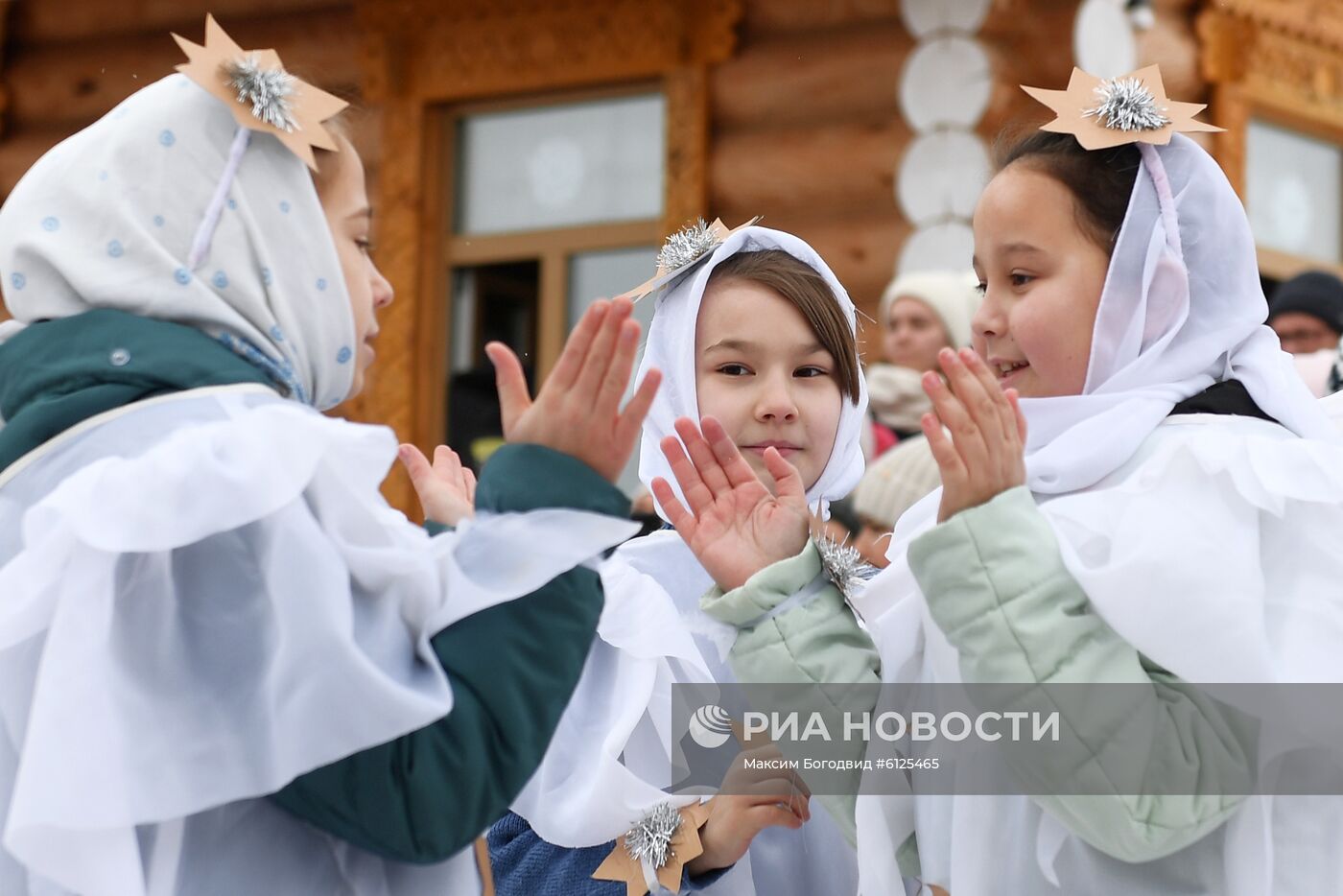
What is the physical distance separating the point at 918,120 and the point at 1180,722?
529 cm

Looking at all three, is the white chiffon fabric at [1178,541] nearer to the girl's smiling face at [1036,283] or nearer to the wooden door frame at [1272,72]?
the girl's smiling face at [1036,283]

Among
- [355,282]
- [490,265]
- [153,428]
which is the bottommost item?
[153,428]

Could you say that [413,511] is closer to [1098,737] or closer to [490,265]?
[490,265]

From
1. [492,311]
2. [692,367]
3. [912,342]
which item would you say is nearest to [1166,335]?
[692,367]

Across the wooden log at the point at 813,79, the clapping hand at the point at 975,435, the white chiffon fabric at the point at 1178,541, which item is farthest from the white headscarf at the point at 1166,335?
the wooden log at the point at 813,79

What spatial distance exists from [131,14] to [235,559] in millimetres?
7747

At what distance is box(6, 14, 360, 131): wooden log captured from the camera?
8273 millimetres

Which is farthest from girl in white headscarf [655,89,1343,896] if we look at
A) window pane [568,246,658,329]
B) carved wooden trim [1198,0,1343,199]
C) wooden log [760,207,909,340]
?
carved wooden trim [1198,0,1343,199]

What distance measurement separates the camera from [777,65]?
288 inches

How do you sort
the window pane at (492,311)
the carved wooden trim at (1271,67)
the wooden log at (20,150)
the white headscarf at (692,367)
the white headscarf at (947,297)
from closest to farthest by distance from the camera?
the white headscarf at (692,367) → the white headscarf at (947,297) → the carved wooden trim at (1271,67) → the window pane at (492,311) → the wooden log at (20,150)

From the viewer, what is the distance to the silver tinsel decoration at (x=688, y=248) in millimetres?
3031

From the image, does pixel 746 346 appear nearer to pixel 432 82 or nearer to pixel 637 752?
pixel 637 752

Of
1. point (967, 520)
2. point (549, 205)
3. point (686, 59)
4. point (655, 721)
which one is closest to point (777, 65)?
point (686, 59)

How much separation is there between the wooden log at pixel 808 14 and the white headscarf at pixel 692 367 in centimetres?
437
